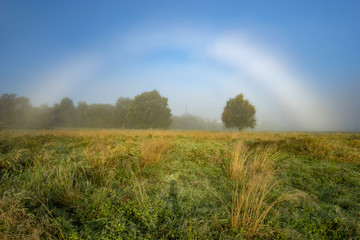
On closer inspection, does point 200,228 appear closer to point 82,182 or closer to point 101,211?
point 101,211

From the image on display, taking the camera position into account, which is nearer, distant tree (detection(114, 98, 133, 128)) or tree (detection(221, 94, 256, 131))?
tree (detection(221, 94, 256, 131))

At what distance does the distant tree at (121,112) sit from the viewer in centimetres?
4162

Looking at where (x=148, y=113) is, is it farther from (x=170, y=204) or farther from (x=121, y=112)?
(x=170, y=204)

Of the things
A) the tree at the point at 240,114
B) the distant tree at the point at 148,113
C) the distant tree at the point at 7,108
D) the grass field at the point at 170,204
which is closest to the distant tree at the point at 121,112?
the distant tree at the point at 148,113

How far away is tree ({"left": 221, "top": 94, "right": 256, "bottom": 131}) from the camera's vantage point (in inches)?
1280

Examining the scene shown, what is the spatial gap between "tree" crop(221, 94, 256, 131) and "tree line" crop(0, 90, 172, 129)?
12487 mm

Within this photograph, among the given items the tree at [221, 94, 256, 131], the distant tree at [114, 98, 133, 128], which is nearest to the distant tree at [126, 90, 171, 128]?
the distant tree at [114, 98, 133, 128]

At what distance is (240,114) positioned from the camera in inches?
1287

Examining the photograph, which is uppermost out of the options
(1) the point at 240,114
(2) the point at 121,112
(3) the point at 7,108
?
(2) the point at 121,112

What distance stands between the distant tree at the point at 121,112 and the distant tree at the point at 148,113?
4682mm

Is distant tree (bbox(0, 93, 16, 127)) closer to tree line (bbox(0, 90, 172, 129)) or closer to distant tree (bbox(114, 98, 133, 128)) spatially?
tree line (bbox(0, 90, 172, 129))

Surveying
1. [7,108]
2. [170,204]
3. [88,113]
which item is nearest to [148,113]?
[88,113]

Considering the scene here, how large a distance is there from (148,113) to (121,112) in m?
8.94

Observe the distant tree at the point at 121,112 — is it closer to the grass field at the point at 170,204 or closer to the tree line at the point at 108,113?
the tree line at the point at 108,113
